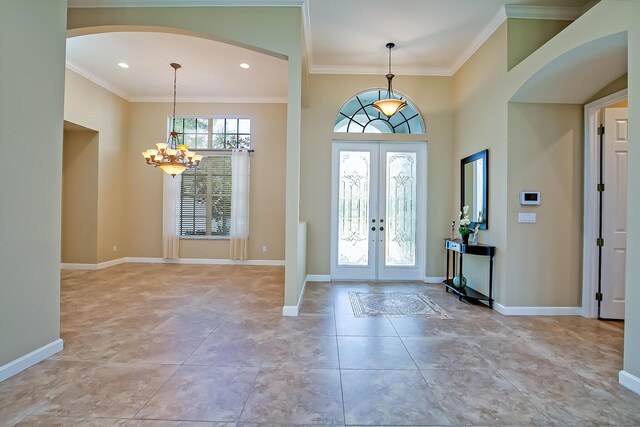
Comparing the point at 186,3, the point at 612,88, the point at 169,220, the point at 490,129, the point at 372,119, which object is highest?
the point at 186,3

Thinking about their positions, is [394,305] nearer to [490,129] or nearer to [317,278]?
[317,278]

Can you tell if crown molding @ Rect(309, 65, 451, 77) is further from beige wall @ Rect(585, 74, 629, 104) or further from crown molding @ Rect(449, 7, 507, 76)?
beige wall @ Rect(585, 74, 629, 104)

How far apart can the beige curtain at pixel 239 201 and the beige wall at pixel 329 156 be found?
78.0 inches

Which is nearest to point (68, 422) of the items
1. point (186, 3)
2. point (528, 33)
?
point (186, 3)

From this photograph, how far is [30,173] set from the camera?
2.33 metres

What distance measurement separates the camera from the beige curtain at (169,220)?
6809mm

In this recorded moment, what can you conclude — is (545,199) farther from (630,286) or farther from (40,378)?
(40,378)

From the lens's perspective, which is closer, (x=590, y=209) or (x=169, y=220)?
(x=590, y=209)

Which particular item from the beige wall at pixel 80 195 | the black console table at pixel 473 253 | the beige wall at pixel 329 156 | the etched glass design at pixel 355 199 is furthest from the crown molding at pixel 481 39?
the beige wall at pixel 80 195

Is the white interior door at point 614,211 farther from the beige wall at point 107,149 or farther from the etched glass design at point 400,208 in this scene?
the beige wall at point 107,149

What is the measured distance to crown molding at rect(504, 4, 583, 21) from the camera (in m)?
3.67

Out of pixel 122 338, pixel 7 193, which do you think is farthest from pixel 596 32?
pixel 122 338

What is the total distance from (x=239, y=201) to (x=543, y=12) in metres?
5.82

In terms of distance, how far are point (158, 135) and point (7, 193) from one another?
17.2 feet
